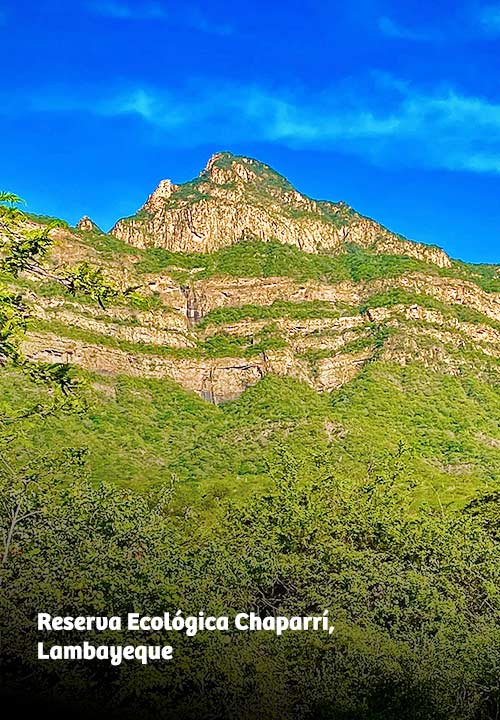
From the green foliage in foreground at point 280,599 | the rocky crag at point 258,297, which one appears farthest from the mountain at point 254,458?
the rocky crag at point 258,297

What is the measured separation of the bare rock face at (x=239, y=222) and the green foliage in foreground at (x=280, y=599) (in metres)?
119

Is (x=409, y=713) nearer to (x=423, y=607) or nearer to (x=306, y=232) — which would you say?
(x=423, y=607)

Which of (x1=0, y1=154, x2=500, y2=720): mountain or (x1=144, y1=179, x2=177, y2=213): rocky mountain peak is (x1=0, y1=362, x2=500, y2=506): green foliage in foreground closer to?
(x1=0, y1=154, x2=500, y2=720): mountain

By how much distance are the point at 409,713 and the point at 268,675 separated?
444 centimetres

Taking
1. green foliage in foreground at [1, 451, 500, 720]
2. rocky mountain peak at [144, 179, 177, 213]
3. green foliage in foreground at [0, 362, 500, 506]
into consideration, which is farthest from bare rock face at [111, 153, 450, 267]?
green foliage in foreground at [1, 451, 500, 720]

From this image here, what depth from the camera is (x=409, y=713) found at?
1764cm

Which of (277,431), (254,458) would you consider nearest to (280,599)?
(254,458)

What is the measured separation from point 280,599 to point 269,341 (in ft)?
280

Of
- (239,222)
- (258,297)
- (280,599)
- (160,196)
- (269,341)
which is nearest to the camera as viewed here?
(280,599)

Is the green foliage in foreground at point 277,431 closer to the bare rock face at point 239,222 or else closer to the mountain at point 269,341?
the mountain at point 269,341

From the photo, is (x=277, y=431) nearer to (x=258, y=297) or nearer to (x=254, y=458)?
(x=254, y=458)

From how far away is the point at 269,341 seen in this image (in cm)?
11106

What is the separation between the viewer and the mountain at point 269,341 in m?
73.8

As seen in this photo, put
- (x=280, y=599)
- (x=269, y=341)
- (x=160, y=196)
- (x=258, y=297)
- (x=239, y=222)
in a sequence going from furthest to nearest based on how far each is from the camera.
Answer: (x=160, y=196) < (x=239, y=222) < (x=258, y=297) < (x=269, y=341) < (x=280, y=599)
